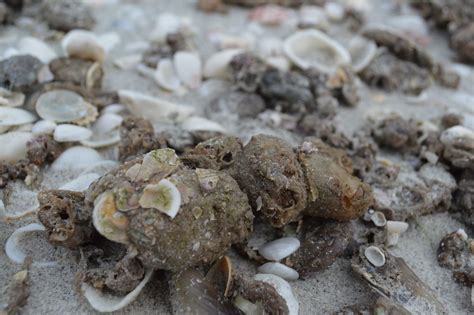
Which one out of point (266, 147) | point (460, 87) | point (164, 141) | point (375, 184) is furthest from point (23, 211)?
point (460, 87)

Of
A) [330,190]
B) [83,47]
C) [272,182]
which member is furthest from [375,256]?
[83,47]

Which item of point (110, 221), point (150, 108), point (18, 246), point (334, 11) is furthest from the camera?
point (334, 11)

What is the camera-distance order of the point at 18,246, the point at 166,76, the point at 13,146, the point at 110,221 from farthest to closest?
1. the point at 166,76
2. the point at 13,146
3. the point at 18,246
4. the point at 110,221

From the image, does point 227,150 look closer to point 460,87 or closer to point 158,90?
point 158,90

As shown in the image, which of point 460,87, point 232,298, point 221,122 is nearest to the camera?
point 232,298

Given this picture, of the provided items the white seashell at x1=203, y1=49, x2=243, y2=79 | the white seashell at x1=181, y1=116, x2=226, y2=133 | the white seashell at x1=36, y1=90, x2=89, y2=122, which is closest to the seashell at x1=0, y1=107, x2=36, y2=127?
the white seashell at x1=36, y1=90, x2=89, y2=122

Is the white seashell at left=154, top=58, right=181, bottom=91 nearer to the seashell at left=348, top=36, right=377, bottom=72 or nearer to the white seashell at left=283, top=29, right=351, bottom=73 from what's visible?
the white seashell at left=283, top=29, right=351, bottom=73

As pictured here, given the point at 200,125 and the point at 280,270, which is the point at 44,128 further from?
the point at 280,270
